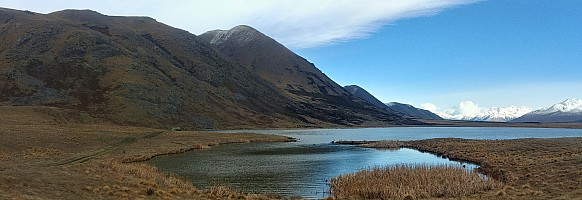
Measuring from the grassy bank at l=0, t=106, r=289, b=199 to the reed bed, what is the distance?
8.69 m

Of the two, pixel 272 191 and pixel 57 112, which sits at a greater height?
pixel 57 112

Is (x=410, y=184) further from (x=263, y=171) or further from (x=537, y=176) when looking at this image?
(x=263, y=171)

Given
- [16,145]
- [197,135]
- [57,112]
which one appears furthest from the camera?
[57,112]

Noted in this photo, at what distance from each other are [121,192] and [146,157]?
42.5 m

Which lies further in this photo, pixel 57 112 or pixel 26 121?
pixel 57 112

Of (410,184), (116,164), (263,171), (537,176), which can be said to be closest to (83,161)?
(116,164)

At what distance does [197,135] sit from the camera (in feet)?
397

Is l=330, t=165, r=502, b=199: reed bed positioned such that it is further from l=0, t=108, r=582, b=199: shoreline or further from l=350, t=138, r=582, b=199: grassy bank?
l=0, t=108, r=582, b=199: shoreline

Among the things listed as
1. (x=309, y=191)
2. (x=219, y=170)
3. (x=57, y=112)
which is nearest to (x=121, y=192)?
(x=309, y=191)

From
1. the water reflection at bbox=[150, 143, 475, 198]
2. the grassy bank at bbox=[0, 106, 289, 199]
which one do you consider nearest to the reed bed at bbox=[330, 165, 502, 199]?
the water reflection at bbox=[150, 143, 475, 198]

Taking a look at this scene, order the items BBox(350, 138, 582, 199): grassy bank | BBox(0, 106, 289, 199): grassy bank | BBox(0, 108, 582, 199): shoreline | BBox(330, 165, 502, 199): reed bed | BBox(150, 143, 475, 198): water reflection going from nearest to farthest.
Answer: BBox(0, 106, 289, 199): grassy bank, BBox(0, 108, 582, 199): shoreline, BBox(350, 138, 582, 199): grassy bank, BBox(330, 165, 502, 199): reed bed, BBox(150, 143, 475, 198): water reflection

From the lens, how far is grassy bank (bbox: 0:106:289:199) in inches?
1170

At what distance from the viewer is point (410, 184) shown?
39625mm

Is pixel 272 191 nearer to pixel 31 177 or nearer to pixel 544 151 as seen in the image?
pixel 31 177
